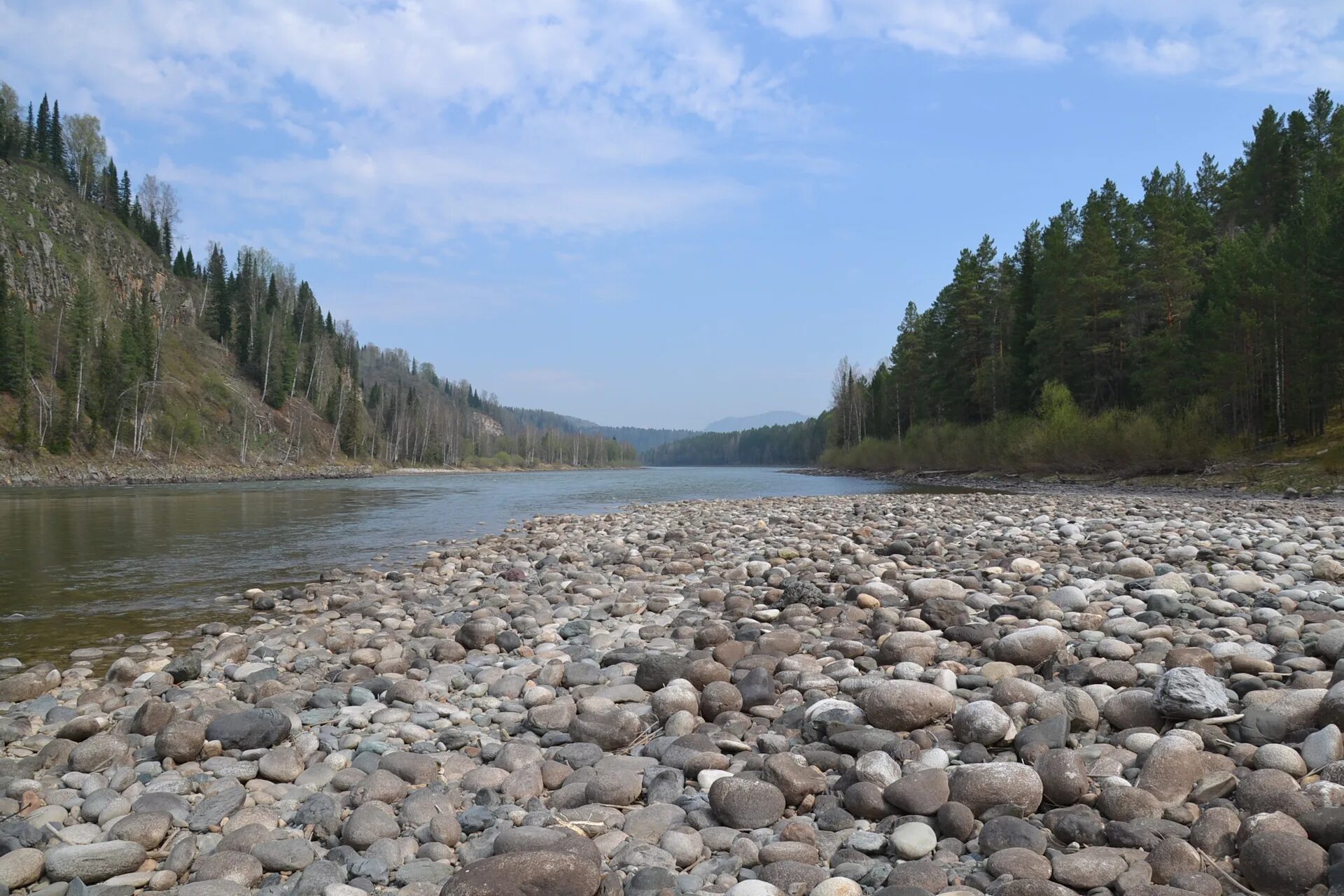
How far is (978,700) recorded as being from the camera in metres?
3.93

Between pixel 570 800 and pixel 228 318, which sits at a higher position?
pixel 228 318

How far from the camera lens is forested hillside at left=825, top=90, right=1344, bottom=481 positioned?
28109 millimetres

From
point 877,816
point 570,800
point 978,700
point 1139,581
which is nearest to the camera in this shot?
point 877,816

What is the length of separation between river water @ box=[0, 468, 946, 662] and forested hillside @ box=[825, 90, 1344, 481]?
780 inches

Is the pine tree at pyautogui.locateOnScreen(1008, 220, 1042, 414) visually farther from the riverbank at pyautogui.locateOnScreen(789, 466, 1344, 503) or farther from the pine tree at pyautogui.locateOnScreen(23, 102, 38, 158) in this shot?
the pine tree at pyautogui.locateOnScreen(23, 102, 38, 158)

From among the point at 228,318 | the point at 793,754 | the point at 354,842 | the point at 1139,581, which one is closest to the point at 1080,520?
the point at 1139,581

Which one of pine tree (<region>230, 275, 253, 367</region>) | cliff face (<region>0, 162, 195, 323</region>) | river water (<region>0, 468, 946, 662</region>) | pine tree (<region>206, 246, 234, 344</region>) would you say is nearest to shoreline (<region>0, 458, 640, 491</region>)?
river water (<region>0, 468, 946, 662</region>)

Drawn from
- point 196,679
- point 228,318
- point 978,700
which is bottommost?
point 196,679

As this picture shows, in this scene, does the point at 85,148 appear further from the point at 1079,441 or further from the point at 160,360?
the point at 1079,441

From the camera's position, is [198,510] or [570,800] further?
[198,510]

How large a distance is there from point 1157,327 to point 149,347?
3153 inches

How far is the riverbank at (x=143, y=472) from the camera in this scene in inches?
1740

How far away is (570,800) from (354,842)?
3.04ft

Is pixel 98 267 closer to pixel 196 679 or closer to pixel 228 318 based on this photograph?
pixel 228 318
